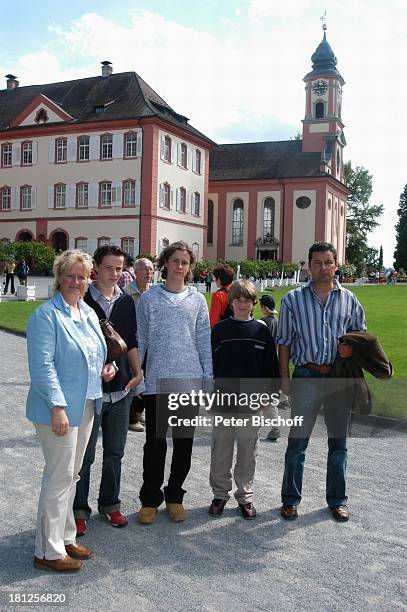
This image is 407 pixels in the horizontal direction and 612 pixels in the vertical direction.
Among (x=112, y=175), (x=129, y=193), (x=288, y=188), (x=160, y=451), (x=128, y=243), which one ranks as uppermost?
(x=288, y=188)

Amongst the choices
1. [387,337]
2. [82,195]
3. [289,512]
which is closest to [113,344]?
[289,512]

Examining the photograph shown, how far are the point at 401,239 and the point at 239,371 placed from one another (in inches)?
3539

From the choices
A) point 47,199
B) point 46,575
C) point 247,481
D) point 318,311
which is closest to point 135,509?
point 247,481

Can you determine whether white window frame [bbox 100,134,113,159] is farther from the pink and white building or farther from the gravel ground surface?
the gravel ground surface

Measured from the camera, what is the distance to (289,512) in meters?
4.85

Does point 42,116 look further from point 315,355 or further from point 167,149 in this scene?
point 315,355

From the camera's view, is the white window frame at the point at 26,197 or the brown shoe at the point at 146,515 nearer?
the brown shoe at the point at 146,515

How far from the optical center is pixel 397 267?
89.6 metres

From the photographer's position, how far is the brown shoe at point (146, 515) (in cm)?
468

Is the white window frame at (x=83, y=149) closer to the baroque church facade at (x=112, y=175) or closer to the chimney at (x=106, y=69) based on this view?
the baroque church facade at (x=112, y=175)

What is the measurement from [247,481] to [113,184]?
41.4 m

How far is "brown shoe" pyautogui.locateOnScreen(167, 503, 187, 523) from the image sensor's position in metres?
4.75

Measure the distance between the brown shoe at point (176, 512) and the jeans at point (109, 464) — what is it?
38 centimetres

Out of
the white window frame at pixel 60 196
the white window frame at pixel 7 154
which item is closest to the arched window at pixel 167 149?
the white window frame at pixel 60 196
